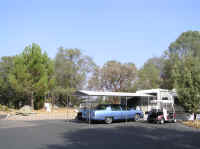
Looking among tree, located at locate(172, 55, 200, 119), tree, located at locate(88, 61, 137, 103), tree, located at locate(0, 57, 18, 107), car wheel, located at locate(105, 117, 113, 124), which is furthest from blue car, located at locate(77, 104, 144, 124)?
tree, located at locate(0, 57, 18, 107)

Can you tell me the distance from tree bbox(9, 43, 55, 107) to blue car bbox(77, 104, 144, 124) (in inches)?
618

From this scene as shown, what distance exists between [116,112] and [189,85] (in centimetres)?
710

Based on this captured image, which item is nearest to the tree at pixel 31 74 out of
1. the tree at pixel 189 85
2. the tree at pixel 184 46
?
the tree at pixel 189 85

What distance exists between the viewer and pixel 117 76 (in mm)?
41094

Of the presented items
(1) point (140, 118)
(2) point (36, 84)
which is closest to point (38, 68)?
(2) point (36, 84)

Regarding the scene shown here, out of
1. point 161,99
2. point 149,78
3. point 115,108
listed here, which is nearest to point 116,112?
point 115,108

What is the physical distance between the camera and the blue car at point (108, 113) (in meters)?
18.7

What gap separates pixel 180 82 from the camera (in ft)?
73.7

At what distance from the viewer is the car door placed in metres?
19.6

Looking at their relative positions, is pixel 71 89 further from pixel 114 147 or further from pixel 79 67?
pixel 114 147

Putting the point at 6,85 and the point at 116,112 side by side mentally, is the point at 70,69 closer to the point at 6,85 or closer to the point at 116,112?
the point at 6,85

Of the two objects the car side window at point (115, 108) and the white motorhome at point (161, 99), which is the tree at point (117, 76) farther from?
the car side window at point (115, 108)

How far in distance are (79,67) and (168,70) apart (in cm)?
1594

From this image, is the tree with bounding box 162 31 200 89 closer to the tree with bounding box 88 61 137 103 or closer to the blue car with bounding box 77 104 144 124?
the tree with bounding box 88 61 137 103
